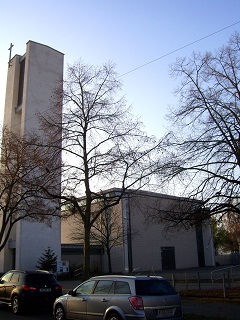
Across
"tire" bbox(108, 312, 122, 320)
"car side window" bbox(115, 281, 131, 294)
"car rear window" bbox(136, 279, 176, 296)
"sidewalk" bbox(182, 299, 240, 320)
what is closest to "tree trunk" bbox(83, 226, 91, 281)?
"sidewalk" bbox(182, 299, 240, 320)

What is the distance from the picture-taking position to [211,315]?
11.6 meters

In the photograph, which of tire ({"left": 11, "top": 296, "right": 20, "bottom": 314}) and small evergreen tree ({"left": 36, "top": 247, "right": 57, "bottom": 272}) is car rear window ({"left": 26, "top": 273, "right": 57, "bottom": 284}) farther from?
small evergreen tree ({"left": 36, "top": 247, "right": 57, "bottom": 272})

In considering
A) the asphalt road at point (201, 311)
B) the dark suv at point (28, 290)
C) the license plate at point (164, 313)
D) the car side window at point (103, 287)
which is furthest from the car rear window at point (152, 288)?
the dark suv at point (28, 290)

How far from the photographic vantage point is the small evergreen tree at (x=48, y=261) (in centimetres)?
3643

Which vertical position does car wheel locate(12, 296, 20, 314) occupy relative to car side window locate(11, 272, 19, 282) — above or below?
below

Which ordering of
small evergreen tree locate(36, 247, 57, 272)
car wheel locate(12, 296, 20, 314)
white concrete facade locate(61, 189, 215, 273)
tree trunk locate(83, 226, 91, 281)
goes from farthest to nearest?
1. white concrete facade locate(61, 189, 215, 273)
2. small evergreen tree locate(36, 247, 57, 272)
3. tree trunk locate(83, 226, 91, 281)
4. car wheel locate(12, 296, 20, 314)

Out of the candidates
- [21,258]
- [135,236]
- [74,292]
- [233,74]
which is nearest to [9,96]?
[21,258]

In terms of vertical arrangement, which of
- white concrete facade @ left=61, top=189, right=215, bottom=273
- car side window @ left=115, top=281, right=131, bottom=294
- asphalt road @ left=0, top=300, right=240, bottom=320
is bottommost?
asphalt road @ left=0, top=300, right=240, bottom=320

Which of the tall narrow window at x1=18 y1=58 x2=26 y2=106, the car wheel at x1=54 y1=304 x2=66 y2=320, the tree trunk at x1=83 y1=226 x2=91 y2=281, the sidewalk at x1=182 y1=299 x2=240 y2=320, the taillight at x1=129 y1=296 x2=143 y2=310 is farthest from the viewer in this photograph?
the tall narrow window at x1=18 y1=58 x2=26 y2=106

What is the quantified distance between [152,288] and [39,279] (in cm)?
674

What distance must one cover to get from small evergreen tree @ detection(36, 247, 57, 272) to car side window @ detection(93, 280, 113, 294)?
2777cm

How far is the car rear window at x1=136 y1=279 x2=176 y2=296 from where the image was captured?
8.56m

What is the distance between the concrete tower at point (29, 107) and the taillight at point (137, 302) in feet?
98.2

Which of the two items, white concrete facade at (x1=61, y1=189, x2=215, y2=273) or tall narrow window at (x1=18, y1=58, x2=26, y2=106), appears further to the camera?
white concrete facade at (x1=61, y1=189, x2=215, y2=273)
